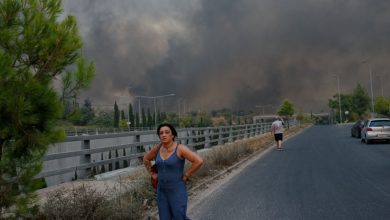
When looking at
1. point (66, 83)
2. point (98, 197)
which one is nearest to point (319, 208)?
point (98, 197)

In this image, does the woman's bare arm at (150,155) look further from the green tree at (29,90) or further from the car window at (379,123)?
the car window at (379,123)

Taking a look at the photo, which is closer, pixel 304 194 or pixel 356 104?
pixel 304 194

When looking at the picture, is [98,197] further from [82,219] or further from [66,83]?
[66,83]

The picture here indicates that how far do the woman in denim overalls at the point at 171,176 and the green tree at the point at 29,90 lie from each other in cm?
115

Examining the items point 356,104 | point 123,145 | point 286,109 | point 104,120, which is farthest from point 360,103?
point 123,145

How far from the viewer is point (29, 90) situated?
5.05 metres

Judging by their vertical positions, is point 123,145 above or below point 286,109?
below

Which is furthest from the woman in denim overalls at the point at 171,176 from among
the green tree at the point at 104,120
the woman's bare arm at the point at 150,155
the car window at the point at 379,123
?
the green tree at the point at 104,120

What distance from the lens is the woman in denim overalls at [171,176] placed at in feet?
17.4

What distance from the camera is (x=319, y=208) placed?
8562 millimetres

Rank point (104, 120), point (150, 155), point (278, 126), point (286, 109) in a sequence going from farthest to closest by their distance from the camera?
point (104, 120)
point (286, 109)
point (278, 126)
point (150, 155)

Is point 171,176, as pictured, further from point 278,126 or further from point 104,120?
point 104,120

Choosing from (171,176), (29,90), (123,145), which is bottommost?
(171,176)

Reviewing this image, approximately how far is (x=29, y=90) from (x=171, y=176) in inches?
65.9
